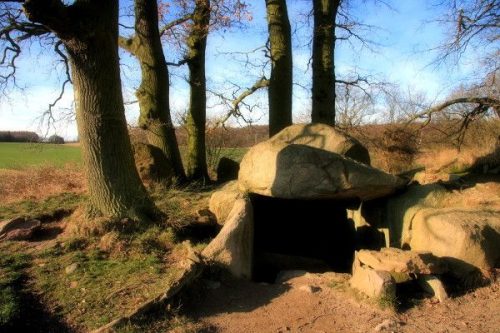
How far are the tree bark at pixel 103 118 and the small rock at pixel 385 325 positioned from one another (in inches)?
148

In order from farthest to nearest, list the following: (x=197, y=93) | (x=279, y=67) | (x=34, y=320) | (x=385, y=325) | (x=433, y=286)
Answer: (x=197, y=93)
(x=279, y=67)
(x=433, y=286)
(x=385, y=325)
(x=34, y=320)

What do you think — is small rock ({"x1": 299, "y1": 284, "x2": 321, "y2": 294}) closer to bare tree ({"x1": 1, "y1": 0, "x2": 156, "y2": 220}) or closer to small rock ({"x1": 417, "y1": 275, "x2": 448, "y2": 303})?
small rock ({"x1": 417, "y1": 275, "x2": 448, "y2": 303})

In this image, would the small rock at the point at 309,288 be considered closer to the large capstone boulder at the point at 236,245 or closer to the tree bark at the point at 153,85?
the large capstone boulder at the point at 236,245

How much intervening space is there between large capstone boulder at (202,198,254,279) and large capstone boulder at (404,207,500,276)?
2435mm

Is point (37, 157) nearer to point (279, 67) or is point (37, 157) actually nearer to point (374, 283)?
point (279, 67)

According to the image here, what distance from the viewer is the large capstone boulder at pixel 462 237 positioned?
19.4ft

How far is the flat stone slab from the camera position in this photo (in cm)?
555

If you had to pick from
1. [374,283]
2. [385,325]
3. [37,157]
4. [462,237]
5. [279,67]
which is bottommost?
[385,325]

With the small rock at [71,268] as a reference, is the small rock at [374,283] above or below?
below

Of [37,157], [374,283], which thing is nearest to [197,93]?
[374,283]

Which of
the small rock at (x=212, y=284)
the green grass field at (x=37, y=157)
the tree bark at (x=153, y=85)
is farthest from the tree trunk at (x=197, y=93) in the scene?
the small rock at (x=212, y=284)

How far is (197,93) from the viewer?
11.5 m

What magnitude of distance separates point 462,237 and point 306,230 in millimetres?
4077

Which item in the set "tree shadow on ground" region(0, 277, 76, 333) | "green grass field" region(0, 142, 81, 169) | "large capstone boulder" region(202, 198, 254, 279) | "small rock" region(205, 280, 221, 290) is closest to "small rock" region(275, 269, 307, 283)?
"large capstone boulder" region(202, 198, 254, 279)
